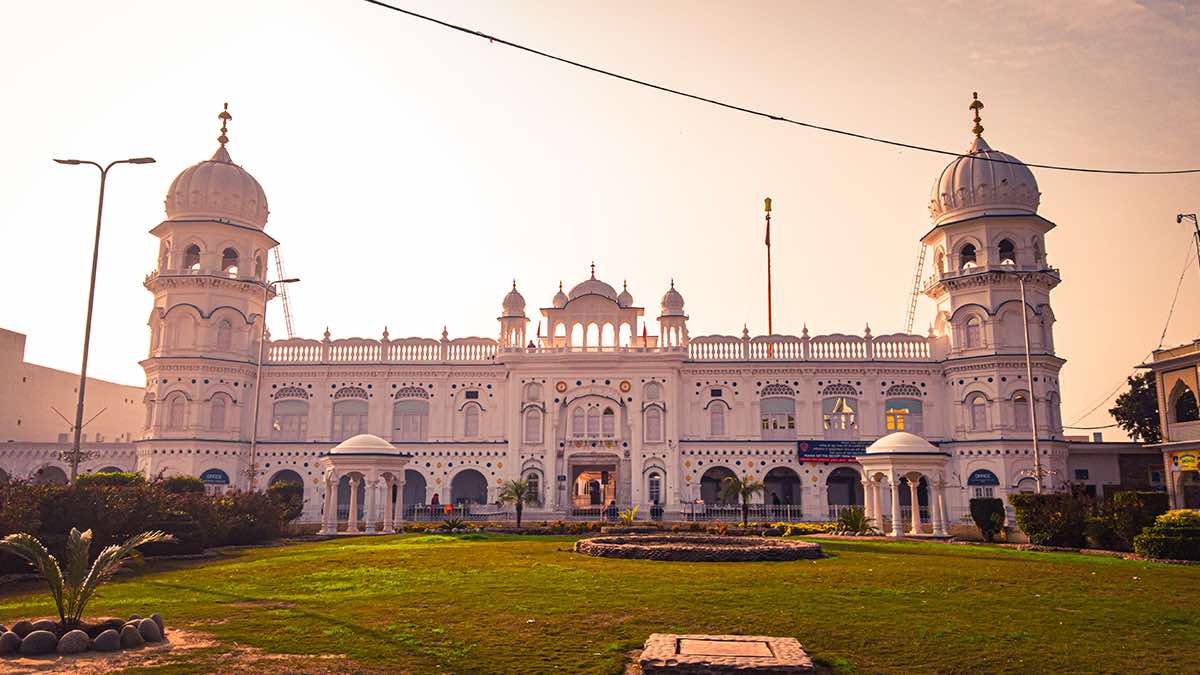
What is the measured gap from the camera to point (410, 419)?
4797cm

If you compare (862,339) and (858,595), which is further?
(862,339)

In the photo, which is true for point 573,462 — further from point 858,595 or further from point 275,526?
point 858,595

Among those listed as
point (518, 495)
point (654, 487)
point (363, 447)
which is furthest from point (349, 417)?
point (654, 487)

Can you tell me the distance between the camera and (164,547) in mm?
24000

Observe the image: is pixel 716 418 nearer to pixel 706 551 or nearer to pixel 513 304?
pixel 513 304

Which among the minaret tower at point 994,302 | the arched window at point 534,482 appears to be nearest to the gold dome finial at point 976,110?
the minaret tower at point 994,302

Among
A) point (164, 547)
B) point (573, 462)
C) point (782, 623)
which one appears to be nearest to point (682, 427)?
point (573, 462)

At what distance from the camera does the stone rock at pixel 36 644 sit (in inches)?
395

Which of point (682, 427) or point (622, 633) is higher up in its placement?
point (682, 427)

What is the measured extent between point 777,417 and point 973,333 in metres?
10.4

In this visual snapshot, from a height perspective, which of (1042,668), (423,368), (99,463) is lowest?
(1042,668)

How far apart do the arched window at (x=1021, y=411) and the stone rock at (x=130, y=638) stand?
40700mm

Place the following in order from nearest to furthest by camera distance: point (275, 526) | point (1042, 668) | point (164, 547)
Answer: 1. point (1042, 668)
2. point (164, 547)
3. point (275, 526)

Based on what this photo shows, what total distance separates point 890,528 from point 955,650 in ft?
89.2
